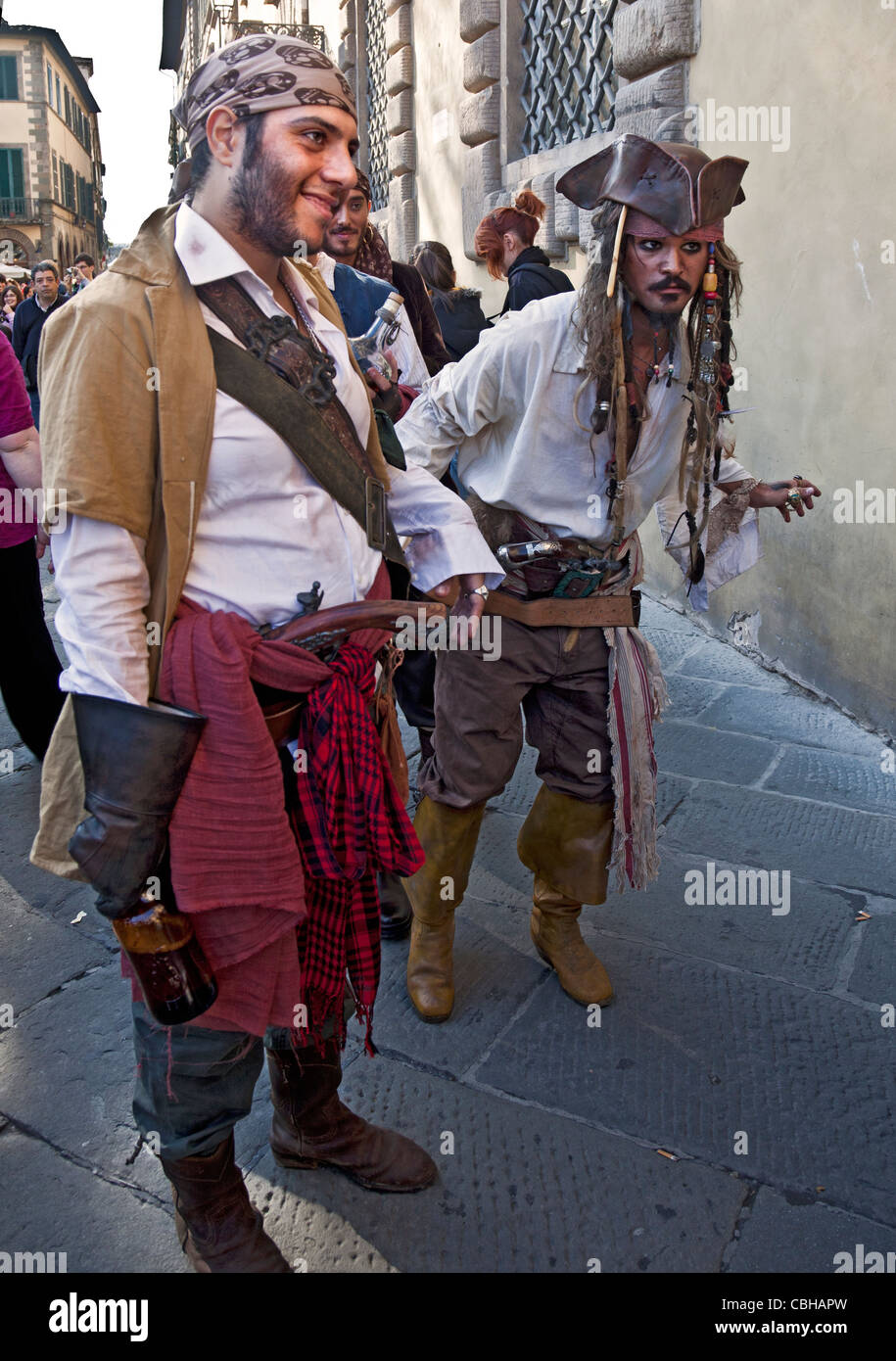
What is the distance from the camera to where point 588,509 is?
2469mm

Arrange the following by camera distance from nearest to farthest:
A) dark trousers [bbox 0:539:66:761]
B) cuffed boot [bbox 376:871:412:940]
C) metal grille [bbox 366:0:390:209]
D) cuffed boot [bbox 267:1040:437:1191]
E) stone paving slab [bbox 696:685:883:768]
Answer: cuffed boot [bbox 267:1040:437:1191], cuffed boot [bbox 376:871:412:940], dark trousers [bbox 0:539:66:761], stone paving slab [bbox 696:685:883:768], metal grille [bbox 366:0:390:209]

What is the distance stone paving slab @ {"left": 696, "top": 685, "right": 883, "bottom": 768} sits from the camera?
4.25 metres

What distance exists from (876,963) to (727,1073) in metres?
0.65

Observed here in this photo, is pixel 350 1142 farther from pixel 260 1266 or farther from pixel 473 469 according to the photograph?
pixel 473 469

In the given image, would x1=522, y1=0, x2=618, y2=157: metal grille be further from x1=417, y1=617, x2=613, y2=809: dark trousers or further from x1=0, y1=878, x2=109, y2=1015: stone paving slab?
x1=0, y1=878, x2=109, y2=1015: stone paving slab

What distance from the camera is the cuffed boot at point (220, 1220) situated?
1800 mm

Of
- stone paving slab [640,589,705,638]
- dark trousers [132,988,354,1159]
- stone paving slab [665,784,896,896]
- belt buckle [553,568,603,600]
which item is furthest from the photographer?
stone paving slab [640,589,705,638]

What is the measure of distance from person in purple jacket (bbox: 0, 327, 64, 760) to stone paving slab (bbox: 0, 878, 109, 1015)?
874 mm

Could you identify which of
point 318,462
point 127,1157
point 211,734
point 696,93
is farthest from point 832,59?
point 127,1157

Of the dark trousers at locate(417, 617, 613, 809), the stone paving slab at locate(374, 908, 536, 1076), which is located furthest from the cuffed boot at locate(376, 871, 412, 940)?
the dark trousers at locate(417, 617, 613, 809)

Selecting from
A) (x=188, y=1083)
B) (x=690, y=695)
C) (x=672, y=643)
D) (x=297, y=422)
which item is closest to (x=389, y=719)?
(x=297, y=422)

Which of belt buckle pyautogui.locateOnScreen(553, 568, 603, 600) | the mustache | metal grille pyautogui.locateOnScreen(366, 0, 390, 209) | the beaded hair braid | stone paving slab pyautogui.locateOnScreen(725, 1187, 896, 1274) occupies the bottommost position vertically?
stone paving slab pyautogui.locateOnScreen(725, 1187, 896, 1274)

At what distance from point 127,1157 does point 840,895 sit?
2058 millimetres

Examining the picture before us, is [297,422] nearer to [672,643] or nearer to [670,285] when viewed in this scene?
[670,285]
